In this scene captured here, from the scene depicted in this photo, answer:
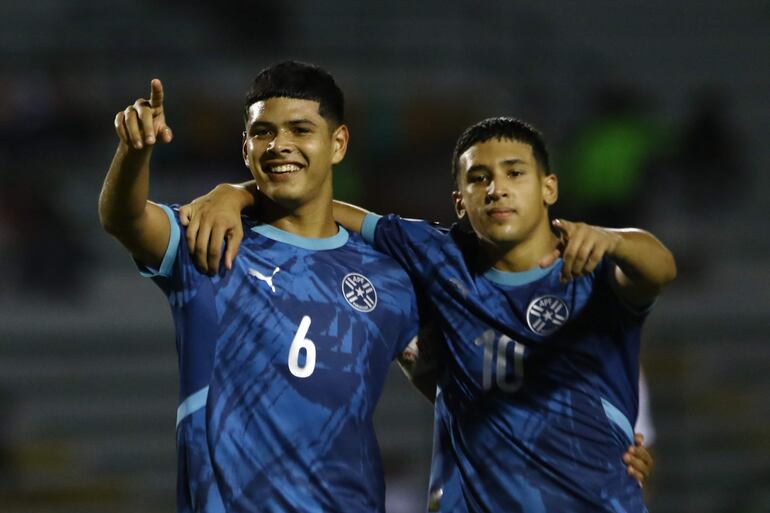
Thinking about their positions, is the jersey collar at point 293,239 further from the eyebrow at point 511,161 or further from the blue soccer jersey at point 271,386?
the eyebrow at point 511,161

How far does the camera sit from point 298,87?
3.55m

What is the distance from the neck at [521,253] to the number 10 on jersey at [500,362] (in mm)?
222

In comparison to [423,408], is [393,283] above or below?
above

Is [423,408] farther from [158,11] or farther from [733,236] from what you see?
[158,11]

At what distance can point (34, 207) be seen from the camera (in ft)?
31.4

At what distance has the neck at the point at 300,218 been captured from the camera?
360 centimetres

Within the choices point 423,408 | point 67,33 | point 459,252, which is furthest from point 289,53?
point 459,252

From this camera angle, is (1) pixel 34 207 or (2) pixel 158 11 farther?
(2) pixel 158 11

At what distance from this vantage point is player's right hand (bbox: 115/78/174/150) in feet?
9.68

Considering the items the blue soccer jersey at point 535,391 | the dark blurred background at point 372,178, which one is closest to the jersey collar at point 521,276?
the blue soccer jersey at point 535,391

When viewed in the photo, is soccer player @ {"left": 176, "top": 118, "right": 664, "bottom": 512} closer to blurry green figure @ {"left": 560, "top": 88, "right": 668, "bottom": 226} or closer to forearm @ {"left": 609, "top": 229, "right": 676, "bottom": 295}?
forearm @ {"left": 609, "top": 229, "right": 676, "bottom": 295}

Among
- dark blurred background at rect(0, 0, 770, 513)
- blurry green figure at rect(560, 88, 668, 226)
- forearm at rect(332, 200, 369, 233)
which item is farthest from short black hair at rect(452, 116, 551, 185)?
blurry green figure at rect(560, 88, 668, 226)

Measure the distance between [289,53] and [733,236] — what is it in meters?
4.20

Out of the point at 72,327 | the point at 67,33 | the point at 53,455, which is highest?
the point at 67,33
